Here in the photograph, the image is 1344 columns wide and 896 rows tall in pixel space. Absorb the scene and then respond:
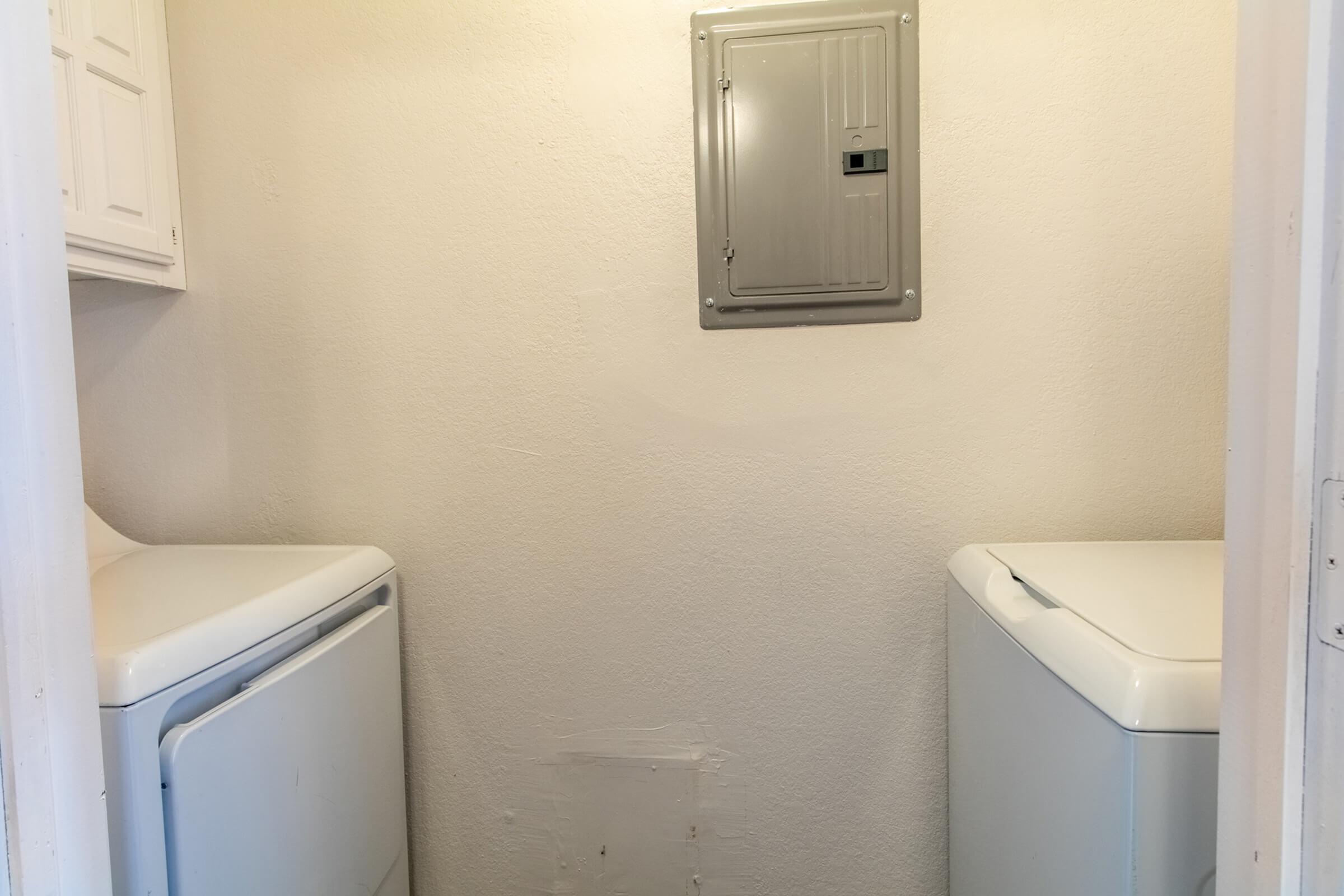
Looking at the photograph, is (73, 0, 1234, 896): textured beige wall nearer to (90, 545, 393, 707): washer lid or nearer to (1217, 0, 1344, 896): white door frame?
(90, 545, 393, 707): washer lid

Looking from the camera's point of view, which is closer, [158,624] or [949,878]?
[158,624]

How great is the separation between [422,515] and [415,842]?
60 centimetres

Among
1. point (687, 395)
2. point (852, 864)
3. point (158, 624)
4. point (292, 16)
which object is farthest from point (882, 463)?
point (292, 16)

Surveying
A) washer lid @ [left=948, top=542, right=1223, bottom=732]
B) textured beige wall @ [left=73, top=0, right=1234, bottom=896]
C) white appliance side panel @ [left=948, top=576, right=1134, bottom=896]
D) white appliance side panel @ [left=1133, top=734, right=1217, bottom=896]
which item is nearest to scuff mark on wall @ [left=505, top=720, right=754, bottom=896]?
textured beige wall @ [left=73, top=0, right=1234, bottom=896]

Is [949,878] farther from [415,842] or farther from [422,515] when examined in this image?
[422,515]

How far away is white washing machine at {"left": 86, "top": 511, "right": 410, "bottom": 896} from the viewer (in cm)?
64

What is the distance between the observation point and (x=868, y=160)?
110cm

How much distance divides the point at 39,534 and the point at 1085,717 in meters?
0.86

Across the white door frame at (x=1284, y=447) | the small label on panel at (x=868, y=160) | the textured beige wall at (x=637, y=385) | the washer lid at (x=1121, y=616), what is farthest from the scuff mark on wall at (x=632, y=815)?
the small label on panel at (x=868, y=160)

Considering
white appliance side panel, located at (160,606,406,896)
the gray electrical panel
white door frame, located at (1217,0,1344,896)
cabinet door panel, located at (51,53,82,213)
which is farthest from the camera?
the gray electrical panel

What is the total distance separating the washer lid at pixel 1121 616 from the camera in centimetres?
58

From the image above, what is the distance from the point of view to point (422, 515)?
1219 mm

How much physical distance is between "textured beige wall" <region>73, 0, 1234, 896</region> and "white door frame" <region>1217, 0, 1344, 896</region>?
73cm

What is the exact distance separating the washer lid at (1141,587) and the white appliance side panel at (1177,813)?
0.08 metres
